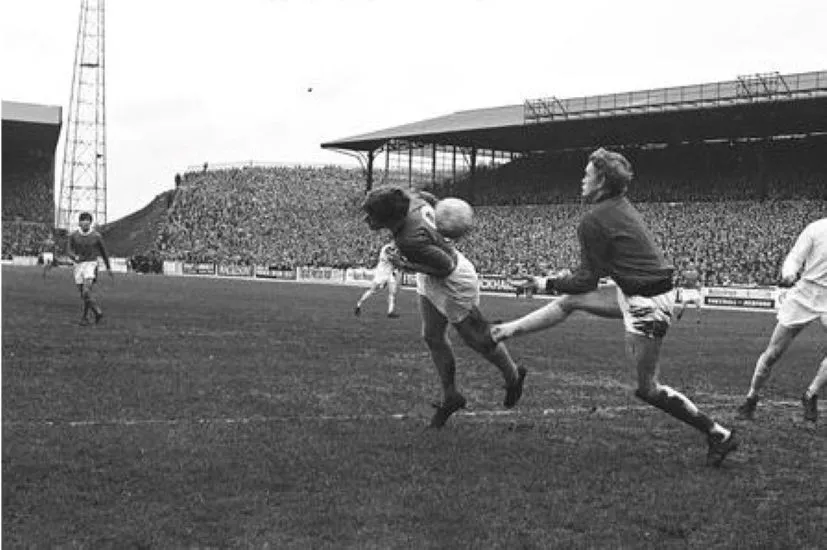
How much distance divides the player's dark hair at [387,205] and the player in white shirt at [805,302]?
3.66 metres

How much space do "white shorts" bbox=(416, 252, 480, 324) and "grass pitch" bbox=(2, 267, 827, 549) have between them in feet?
3.17

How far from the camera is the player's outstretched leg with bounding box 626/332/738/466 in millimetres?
7078

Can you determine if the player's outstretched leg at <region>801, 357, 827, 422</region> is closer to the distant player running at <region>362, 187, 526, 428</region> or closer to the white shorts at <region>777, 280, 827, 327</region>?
the white shorts at <region>777, 280, 827, 327</region>

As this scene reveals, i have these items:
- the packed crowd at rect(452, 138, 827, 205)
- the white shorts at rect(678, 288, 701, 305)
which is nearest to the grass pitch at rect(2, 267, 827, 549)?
the white shorts at rect(678, 288, 701, 305)

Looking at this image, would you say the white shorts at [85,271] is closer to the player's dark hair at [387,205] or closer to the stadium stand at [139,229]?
the player's dark hair at [387,205]

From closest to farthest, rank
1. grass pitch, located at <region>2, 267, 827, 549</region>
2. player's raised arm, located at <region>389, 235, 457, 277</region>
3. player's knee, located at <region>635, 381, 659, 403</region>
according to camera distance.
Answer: grass pitch, located at <region>2, 267, 827, 549</region>
player's knee, located at <region>635, 381, 659, 403</region>
player's raised arm, located at <region>389, 235, 457, 277</region>

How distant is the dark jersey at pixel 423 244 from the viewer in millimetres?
7840

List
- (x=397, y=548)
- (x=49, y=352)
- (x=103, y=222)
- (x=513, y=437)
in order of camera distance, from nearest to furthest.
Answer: (x=397, y=548) → (x=513, y=437) → (x=49, y=352) → (x=103, y=222)

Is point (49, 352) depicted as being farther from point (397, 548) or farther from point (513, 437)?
point (397, 548)

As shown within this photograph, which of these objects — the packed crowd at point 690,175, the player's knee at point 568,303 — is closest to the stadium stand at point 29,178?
the packed crowd at point 690,175

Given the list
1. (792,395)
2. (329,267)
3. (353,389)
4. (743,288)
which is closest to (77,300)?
(353,389)

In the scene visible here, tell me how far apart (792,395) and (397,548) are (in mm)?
8247

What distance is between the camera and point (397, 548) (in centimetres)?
494

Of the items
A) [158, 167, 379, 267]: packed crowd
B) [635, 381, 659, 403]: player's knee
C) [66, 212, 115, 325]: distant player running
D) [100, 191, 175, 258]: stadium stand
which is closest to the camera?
[635, 381, 659, 403]: player's knee
